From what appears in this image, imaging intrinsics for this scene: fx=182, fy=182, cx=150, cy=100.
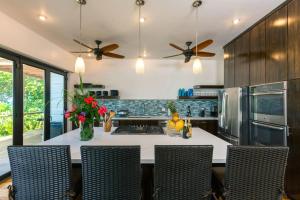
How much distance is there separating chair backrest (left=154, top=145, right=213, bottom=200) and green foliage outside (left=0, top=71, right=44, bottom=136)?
3065 millimetres

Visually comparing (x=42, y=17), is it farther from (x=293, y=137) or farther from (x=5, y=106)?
(x=293, y=137)

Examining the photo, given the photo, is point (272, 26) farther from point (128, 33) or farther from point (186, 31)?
point (128, 33)

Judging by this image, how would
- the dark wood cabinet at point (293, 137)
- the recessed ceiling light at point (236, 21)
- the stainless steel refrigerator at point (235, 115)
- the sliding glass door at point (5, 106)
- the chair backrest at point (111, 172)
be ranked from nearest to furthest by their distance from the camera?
1. the chair backrest at point (111, 172)
2. the dark wood cabinet at point (293, 137)
3. the recessed ceiling light at point (236, 21)
4. the sliding glass door at point (5, 106)
5. the stainless steel refrigerator at point (235, 115)

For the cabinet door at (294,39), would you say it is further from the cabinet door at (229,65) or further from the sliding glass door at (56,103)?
the sliding glass door at (56,103)

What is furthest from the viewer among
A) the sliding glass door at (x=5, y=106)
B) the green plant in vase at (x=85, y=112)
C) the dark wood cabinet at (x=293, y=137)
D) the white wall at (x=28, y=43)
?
the sliding glass door at (x=5, y=106)

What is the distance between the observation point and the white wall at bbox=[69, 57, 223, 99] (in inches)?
218

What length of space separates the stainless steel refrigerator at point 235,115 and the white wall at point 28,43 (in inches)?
155

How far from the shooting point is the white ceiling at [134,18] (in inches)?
96.7

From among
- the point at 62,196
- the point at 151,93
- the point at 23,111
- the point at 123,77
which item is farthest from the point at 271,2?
the point at 23,111

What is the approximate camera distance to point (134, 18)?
9.39 ft

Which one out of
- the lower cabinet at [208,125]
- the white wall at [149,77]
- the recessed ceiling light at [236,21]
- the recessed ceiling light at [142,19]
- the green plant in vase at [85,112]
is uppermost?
the recessed ceiling light at [236,21]

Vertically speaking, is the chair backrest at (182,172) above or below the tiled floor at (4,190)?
above

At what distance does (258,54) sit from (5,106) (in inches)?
174

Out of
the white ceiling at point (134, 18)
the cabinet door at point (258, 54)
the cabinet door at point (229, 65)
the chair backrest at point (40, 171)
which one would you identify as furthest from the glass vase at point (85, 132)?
the cabinet door at point (229, 65)
